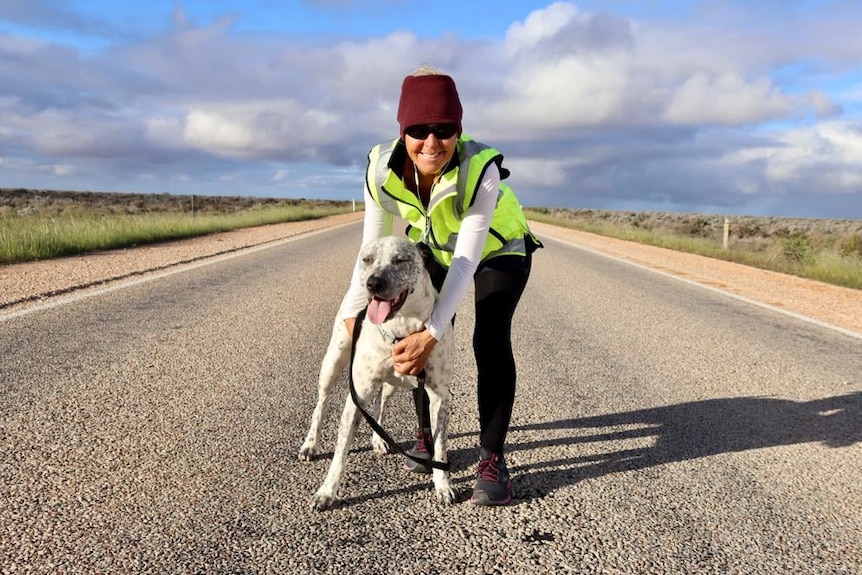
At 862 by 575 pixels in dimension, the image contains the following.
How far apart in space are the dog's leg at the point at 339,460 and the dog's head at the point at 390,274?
52cm

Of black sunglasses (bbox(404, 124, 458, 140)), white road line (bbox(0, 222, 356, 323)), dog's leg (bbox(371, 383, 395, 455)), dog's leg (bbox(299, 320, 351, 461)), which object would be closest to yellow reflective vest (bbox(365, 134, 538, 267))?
black sunglasses (bbox(404, 124, 458, 140))

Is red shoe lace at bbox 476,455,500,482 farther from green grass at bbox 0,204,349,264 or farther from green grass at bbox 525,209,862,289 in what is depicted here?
green grass at bbox 525,209,862,289

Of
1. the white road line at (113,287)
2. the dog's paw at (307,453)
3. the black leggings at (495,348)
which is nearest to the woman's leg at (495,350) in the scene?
the black leggings at (495,348)

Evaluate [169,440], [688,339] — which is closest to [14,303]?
[169,440]

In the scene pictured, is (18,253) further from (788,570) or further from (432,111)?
(788,570)

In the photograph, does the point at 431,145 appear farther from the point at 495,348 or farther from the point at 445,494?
the point at 445,494

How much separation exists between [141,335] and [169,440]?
287 cm

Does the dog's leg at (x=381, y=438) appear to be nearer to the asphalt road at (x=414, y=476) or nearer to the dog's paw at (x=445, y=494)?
the asphalt road at (x=414, y=476)

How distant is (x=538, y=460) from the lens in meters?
3.71

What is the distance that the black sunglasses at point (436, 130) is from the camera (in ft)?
10.0

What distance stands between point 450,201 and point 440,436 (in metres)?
1.16

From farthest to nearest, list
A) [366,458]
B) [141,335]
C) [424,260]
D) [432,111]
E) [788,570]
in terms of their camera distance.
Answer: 1. [141,335]
2. [366,458]
3. [424,260]
4. [432,111]
5. [788,570]

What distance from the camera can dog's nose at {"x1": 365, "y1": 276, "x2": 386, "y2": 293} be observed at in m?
2.86

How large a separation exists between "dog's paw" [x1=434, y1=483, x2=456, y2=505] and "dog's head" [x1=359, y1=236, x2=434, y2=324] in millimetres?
892
